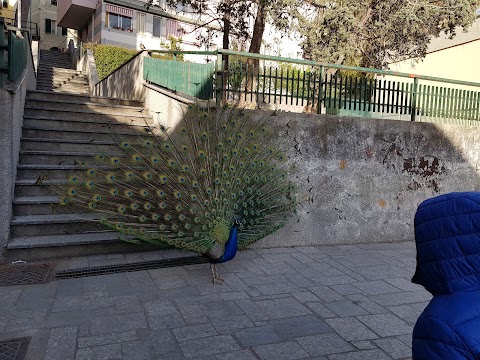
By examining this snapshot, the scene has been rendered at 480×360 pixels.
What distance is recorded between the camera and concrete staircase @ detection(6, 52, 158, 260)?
5148 millimetres

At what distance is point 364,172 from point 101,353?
506 cm

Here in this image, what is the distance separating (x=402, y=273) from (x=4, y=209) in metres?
5.07

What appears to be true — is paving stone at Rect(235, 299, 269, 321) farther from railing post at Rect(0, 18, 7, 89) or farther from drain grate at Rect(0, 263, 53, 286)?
railing post at Rect(0, 18, 7, 89)

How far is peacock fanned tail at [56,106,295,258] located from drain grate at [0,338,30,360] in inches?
55.2

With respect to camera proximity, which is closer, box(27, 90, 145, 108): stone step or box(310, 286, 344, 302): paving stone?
box(310, 286, 344, 302): paving stone

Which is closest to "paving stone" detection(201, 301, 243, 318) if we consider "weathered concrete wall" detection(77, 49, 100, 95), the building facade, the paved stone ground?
the paved stone ground

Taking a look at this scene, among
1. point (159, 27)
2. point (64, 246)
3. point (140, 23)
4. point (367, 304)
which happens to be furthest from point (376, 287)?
point (159, 27)

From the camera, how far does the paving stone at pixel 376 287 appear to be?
4.50 metres

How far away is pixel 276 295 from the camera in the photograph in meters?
4.27

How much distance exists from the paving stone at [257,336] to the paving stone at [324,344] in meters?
0.22

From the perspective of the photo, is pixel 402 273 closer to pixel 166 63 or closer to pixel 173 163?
pixel 173 163

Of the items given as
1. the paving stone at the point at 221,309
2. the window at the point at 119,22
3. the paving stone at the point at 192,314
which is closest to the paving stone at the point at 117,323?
the paving stone at the point at 192,314

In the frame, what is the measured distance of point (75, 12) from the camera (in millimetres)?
30250

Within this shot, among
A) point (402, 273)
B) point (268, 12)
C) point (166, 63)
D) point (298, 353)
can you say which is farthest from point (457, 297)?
point (268, 12)
